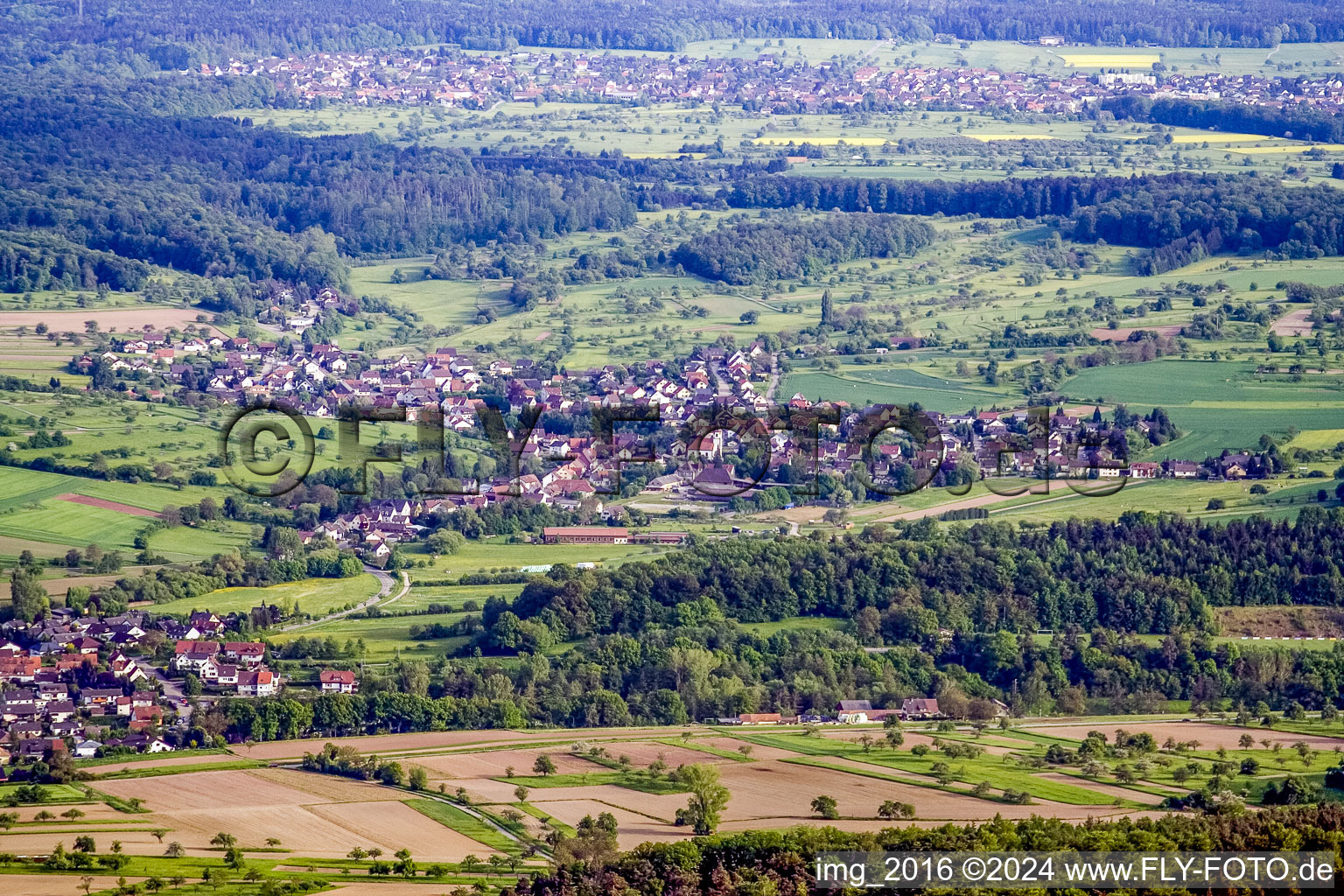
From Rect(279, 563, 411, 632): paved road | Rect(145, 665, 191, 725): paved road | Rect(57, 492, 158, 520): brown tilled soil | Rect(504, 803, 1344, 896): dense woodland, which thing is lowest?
Rect(145, 665, 191, 725): paved road

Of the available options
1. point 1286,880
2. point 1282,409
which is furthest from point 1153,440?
point 1286,880

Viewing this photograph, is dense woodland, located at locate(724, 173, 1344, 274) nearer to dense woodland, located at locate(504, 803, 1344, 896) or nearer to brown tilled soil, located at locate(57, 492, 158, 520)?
brown tilled soil, located at locate(57, 492, 158, 520)

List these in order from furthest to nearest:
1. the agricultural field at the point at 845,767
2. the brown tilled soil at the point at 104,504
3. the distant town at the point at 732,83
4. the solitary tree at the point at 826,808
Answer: the distant town at the point at 732,83, the brown tilled soil at the point at 104,504, the agricultural field at the point at 845,767, the solitary tree at the point at 826,808

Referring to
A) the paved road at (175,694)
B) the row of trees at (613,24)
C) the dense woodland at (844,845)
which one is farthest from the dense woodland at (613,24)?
the dense woodland at (844,845)

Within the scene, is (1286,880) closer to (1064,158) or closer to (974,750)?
(974,750)

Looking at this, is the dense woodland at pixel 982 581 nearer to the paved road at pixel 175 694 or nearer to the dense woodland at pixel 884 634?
the dense woodland at pixel 884 634

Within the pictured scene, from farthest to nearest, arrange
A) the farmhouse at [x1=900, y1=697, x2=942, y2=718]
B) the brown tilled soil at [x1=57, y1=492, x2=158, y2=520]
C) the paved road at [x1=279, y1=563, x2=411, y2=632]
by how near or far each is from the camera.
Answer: the brown tilled soil at [x1=57, y1=492, x2=158, y2=520]
the paved road at [x1=279, y1=563, x2=411, y2=632]
the farmhouse at [x1=900, y1=697, x2=942, y2=718]

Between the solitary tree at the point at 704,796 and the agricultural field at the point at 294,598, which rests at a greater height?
the agricultural field at the point at 294,598

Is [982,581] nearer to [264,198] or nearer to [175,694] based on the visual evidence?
[175,694]

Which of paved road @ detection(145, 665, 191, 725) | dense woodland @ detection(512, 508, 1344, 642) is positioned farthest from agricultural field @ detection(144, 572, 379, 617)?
dense woodland @ detection(512, 508, 1344, 642)
